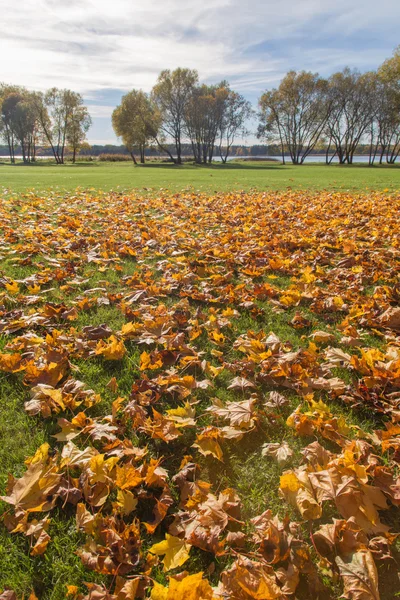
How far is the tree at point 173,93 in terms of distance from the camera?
5834 centimetres

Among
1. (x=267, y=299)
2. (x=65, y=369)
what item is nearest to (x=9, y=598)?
(x=65, y=369)

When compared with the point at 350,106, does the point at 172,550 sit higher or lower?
lower

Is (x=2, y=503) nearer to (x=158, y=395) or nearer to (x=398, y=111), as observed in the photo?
(x=158, y=395)

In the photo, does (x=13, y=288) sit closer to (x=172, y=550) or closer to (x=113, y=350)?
(x=113, y=350)

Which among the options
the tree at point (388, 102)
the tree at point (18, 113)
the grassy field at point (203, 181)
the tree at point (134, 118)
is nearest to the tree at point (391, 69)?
the tree at point (388, 102)

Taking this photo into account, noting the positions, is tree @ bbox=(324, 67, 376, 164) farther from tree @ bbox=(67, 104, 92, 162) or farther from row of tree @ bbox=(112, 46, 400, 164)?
tree @ bbox=(67, 104, 92, 162)

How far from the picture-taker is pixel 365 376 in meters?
2.45

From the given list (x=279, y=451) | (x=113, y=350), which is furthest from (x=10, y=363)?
(x=279, y=451)

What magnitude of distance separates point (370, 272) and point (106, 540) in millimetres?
4176

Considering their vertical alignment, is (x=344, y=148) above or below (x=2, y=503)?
above

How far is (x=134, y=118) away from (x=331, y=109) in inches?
1367

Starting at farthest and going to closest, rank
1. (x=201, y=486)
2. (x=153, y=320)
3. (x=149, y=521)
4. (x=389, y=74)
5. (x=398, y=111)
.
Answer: (x=398, y=111) < (x=389, y=74) < (x=153, y=320) < (x=201, y=486) < (x=149, y=521)

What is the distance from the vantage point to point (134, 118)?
58.4 meters

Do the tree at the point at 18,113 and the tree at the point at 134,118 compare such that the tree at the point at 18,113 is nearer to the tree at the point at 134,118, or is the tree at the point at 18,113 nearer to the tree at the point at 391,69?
the tree at the point at 134,118
